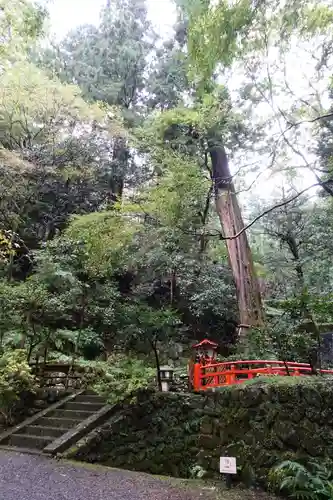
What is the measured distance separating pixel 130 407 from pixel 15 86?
9424 millimetres

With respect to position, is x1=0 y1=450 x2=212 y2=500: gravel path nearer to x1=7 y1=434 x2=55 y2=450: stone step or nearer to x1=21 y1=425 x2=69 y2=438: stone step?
x1=7 y1=434 x2=55 y2=450: stone step

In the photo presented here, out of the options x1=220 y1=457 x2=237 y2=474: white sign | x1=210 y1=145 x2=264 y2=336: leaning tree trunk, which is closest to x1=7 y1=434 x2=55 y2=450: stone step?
x1=220 y1=457 x2=237 y2=474: white sign

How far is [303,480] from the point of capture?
12.9 ft

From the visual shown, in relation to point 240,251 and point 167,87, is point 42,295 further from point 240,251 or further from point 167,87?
point 167,87

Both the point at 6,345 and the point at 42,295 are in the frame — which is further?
the point at 6,345

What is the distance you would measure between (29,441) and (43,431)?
30cm

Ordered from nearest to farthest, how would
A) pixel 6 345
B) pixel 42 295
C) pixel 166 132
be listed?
pixel 42 295 < pixel 6 345 < pixel 166 132

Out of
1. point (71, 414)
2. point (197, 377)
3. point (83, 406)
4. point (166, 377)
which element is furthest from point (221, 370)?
point (71, 414)

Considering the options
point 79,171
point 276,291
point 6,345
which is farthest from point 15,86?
point 276,291

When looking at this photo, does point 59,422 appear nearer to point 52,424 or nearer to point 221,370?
point 52,424

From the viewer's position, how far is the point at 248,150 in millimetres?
9906

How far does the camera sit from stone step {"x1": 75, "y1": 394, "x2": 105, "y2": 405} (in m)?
7.15

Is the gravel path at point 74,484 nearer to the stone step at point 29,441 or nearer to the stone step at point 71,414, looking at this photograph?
the stone step at point 29,441

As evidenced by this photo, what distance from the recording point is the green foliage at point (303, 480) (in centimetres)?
379
